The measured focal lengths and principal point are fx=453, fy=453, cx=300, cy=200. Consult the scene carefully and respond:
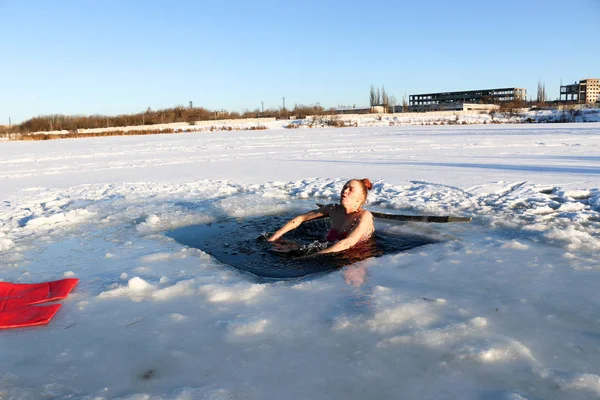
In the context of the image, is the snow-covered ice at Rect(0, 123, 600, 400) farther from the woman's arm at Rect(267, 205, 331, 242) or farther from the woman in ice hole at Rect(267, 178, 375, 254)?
the woman's arm at Rect(267, 205, 331, 242)

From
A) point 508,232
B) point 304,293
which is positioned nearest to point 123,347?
point 304,293

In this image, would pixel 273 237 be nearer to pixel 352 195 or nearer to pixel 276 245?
pixel 276 245

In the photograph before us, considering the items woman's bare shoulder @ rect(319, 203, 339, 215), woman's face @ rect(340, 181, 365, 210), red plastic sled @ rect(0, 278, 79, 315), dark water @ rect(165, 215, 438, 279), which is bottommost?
dark water @ rect(165, 215, 438, 279)

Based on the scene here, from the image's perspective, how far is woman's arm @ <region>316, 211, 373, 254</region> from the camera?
4.16 meters

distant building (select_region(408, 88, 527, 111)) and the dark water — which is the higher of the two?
distant building (select_region(408, 88, 527, 111))

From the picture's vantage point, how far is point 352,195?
440 centimetres

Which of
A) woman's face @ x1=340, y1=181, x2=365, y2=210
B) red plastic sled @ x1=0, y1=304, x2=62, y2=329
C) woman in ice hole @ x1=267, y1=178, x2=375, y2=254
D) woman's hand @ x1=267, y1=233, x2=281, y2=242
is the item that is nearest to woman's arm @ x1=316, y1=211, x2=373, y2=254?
woman in ice hole @ x1=267, y1=178, x2=375, y2=254

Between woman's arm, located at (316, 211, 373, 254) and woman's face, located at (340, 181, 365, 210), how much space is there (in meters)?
0.15

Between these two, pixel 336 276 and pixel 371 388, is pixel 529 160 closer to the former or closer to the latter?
pixel 336 276

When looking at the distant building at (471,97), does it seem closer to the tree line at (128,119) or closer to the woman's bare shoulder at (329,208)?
the tree line at (128,119)

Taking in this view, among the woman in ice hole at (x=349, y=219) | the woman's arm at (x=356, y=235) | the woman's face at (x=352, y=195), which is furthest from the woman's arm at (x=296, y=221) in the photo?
the woman's arm at (x=356, y=235)

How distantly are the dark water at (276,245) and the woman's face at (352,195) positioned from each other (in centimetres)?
40

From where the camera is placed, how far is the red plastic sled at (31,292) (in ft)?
9.63

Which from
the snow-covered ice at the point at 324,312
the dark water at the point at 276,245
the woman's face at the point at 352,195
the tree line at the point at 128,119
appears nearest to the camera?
the snow-covered ice at the point at 324,312
